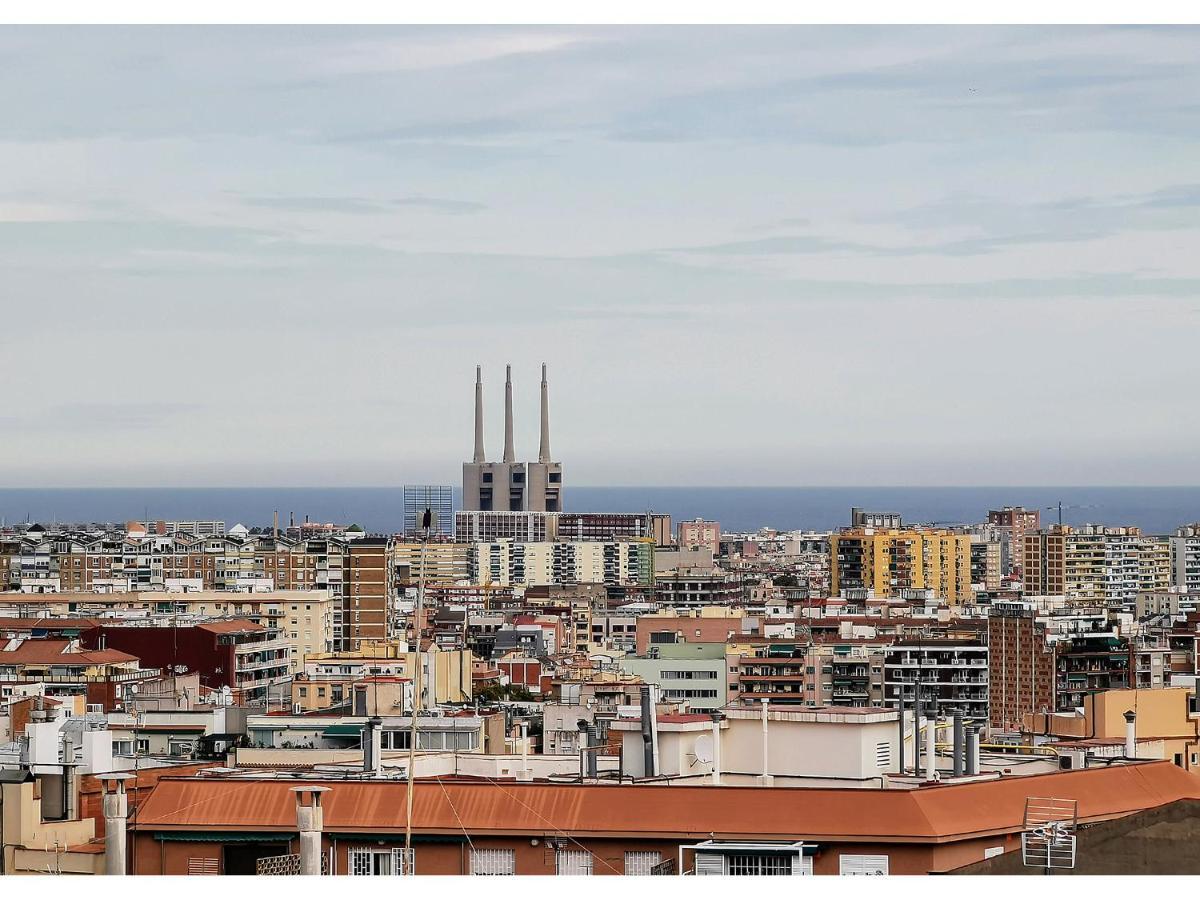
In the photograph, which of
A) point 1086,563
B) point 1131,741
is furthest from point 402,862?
point 1086,563

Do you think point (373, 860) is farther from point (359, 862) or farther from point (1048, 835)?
point (1048, 835)

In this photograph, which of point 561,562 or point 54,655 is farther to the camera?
point 561,562

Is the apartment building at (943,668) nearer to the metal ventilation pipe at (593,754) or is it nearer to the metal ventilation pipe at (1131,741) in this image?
the metal ventilation pipe at (1131,741)

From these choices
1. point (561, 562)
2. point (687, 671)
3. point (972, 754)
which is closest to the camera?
point (972, 754)

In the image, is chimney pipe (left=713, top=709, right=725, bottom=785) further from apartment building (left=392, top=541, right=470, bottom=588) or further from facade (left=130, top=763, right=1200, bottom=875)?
apartment building (left=392, top=541, right=470, bottom=588)

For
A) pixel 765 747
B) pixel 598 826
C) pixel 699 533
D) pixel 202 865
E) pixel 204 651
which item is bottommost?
pixel 204 651

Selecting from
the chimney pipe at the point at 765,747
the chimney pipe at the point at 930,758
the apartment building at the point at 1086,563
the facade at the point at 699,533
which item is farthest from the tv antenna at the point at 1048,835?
the facade at the point at 699,533

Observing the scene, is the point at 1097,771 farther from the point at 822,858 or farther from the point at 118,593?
the point at 118,593
